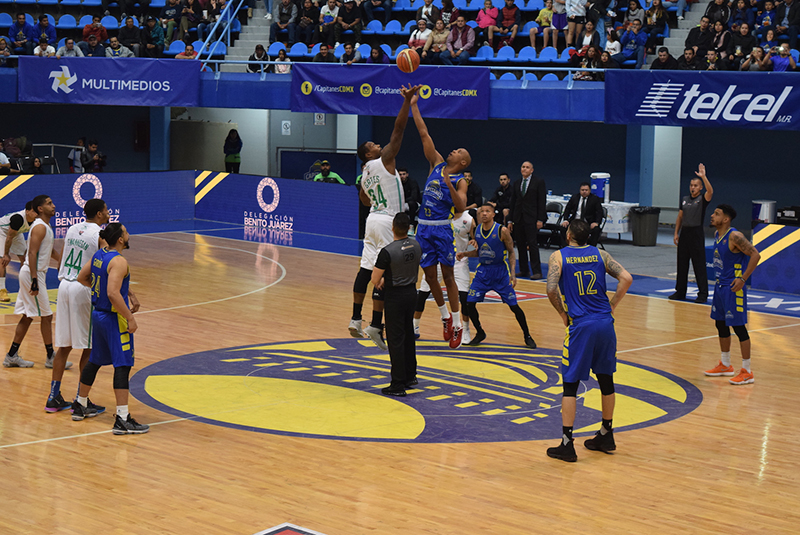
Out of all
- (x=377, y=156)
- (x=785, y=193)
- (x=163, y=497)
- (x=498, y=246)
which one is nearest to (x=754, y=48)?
(x=785, y=193)

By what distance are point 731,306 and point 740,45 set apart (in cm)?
1243

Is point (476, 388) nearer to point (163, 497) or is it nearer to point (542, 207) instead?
point (163, 497)

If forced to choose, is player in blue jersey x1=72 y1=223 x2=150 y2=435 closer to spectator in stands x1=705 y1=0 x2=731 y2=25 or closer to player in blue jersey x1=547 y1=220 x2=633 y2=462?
player in blue jersey x1=547 y1=220 x2=633 y2=462

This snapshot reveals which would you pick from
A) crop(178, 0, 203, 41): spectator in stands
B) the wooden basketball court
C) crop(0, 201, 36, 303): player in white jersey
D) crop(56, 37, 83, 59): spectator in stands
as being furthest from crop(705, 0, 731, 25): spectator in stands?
crop(0, 201, 36, 303): player in white jersey

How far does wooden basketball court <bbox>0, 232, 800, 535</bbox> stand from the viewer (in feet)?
22.9

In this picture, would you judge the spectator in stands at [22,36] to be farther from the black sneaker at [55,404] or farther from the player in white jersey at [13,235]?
the black sneaker at [55,404]

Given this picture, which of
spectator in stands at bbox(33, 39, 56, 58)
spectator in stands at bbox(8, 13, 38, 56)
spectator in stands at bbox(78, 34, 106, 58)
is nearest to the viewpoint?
spectator in stands at bbox(33, 39, 56, 58)

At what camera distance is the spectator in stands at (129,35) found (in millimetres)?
28500

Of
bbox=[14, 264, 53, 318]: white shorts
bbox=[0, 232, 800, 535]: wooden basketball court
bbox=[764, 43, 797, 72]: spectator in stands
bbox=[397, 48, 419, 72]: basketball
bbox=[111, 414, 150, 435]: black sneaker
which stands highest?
bbox=[764, 43, 797, 72]: spectator in stands

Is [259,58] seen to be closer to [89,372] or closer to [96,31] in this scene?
[96,31]

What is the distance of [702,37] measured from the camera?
2256 centimetres

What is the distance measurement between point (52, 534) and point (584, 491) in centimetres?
395

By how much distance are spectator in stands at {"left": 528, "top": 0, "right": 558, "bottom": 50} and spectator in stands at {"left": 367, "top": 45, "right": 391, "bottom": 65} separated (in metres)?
3.86

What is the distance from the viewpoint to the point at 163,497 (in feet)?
24.2
